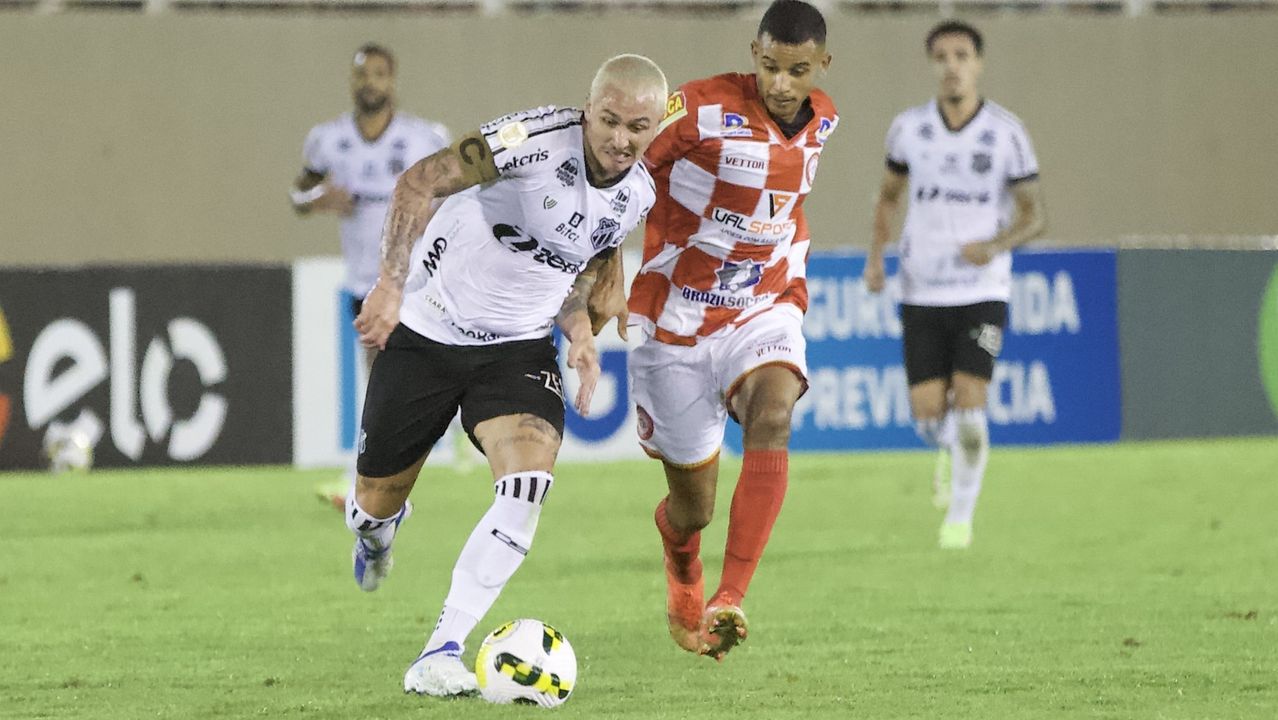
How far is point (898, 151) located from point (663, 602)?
11.5 ft

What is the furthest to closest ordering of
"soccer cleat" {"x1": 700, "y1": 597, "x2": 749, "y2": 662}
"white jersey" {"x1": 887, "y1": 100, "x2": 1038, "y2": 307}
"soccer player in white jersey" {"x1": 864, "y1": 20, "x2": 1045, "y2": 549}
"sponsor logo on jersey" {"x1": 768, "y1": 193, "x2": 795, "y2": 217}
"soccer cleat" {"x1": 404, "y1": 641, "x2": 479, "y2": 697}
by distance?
1. "white jersey" {"x1": 887, "y1": 100, "x2": 1038, "y2": 307}
2. "soccer player in white jersey" {"x1": 864, "y1": 20, "x2": 1045, "y2": 549}
3. "sponsor logo on jersey" {"x1": 768, "y1": 193, "x2": 795, "y2": 217}
4. "soccer cleat" {"x1": 700, "y1": 597, "x2": 749, "y2": 662}
5. "soccer cleat" {"x1": 404, "y1": 641, "x2": 479, "y2": 697}

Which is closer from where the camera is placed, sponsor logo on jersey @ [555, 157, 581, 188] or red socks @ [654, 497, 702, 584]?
sponsor logo on jersey @ [555, 157, 581, 188]

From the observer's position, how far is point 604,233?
6.26m

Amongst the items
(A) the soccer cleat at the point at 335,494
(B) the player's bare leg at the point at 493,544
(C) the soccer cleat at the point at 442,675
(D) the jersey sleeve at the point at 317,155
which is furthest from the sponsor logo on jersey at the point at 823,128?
(D) the jersey sleeve at the point at 317,155

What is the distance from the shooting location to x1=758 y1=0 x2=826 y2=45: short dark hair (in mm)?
6730

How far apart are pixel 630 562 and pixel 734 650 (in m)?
2.83

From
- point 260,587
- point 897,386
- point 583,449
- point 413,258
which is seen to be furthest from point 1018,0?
point 413,258

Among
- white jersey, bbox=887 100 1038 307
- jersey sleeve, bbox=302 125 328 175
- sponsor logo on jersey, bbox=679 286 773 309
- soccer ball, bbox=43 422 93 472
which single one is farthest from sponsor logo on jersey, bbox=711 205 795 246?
soccer ball, bbox=43 422 93 472

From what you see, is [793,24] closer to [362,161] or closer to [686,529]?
[686,529]

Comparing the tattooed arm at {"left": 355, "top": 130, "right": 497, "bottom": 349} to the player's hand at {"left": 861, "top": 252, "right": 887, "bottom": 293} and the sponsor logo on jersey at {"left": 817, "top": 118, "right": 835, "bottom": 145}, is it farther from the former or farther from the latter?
the player's hand at {"left": 861, "top": 252, "right": 887, "bottom": 293}

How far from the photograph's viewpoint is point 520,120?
6086 millimetres

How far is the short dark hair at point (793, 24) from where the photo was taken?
22.1 ft

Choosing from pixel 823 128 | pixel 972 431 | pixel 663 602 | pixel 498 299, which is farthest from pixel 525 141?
pixel 972 431

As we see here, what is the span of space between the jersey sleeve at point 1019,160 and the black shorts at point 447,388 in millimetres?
4774
